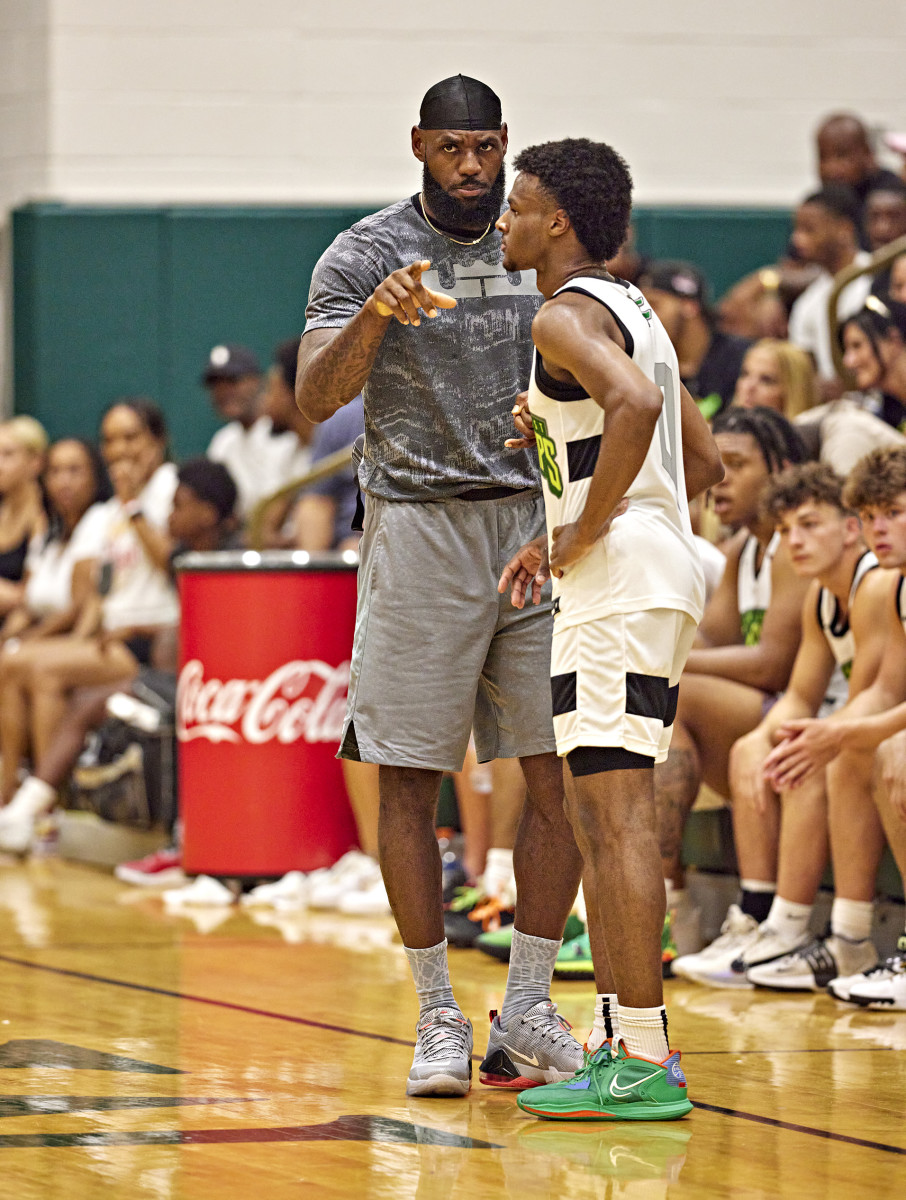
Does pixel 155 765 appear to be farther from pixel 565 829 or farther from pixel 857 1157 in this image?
pixel 857 1157

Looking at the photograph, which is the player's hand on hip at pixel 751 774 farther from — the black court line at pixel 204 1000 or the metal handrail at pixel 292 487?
the metal handrail at pixel 292 487

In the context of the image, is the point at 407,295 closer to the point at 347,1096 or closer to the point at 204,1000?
the point at 347,1096


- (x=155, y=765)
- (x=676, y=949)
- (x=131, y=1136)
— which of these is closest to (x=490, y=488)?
(x=131, y=1136)

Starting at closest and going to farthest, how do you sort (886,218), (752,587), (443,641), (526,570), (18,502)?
(526,570) < (443,641) < (752,587) < (886,218) < (18,502)

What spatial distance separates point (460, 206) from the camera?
12.3 ft

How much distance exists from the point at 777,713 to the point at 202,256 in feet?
20.6

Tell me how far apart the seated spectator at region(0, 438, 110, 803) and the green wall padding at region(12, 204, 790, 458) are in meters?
1.51

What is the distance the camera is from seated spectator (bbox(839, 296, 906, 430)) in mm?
6168

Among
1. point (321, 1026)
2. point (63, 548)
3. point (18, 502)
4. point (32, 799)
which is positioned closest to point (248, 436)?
point (63, 548)

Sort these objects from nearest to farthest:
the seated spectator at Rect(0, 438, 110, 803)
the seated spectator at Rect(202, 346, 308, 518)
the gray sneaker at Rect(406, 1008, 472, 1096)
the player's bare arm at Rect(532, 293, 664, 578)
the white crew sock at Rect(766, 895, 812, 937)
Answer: the player's bare arm at Rect(532, 293, 664, 578)
the gray sneaker at Rect(406, 1008, 472, 1096)
the white crew sock at Rect(766, 895, 812, 937)
the seated spectator at Rect(0, 438, 110, 803)
the seated spectator at Rect(202, 346, 308, 518)

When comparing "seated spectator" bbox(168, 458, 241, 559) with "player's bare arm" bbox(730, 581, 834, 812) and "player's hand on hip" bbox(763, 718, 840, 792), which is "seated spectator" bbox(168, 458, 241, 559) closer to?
"player's bare arm" bbox(730, 581, 834, 812)

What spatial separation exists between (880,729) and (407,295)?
1.86 meters

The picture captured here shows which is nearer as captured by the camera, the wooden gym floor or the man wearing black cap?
the wooden gym floor

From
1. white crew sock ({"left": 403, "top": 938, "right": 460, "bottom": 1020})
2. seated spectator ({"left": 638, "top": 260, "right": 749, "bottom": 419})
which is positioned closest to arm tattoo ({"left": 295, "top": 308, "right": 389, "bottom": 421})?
white crew sock ({"left": 403, "top": 938, "right": 460, "bottom": 1020})
